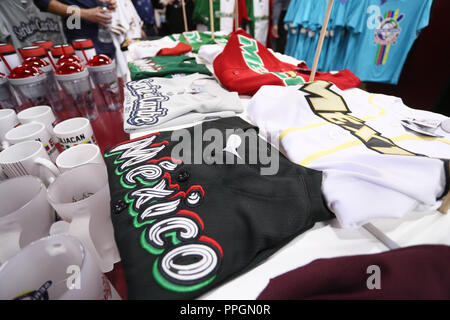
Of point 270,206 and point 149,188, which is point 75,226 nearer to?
point 149,188

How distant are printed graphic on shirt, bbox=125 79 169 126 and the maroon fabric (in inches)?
19.7

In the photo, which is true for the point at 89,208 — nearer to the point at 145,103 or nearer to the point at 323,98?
the point at 145,103

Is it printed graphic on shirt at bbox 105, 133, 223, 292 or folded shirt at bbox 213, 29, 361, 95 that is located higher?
folded shirt at bbox 213, 29, 361, 95

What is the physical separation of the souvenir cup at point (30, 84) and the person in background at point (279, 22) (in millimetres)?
2518

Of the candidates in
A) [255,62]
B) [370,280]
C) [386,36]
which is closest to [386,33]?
[386,36]

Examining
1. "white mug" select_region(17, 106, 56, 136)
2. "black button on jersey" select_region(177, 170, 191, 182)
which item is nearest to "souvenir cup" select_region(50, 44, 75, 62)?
"white mug" select_region(17, 106, 56, 136)

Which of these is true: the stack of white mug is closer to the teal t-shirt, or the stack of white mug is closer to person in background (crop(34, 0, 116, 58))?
person in background (crop(34, 0, 116, 58))

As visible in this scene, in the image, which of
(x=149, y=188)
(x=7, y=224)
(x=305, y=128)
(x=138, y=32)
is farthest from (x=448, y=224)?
(x=138, y=32)

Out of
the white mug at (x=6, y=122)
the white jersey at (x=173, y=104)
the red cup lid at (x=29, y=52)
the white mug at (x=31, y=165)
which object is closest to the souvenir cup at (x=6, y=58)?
the red cup lid at (x=29, y=52)

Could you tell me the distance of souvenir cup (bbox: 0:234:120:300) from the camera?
22cm

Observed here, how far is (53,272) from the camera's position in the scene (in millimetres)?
269

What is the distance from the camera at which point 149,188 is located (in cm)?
37

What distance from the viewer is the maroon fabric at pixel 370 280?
233 mm

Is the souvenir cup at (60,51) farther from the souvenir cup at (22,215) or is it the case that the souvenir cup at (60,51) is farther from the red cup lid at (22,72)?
the souvenir cup at (22,215)
